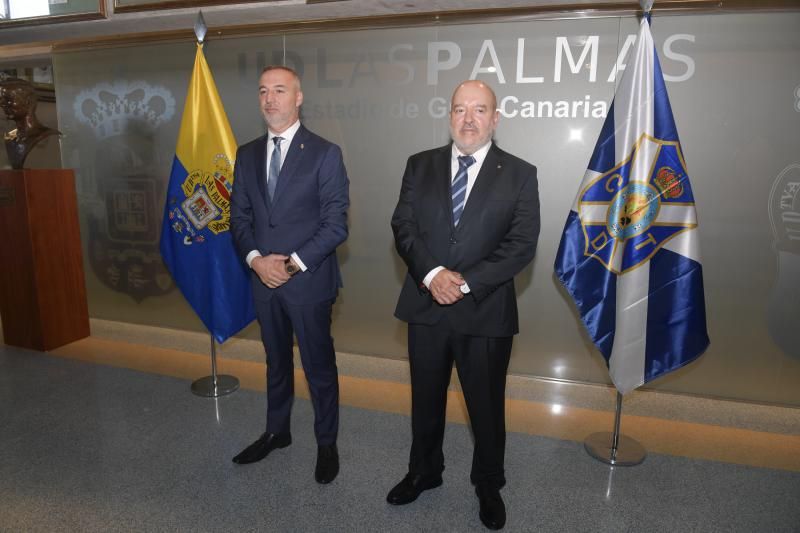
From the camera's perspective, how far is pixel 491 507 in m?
2.13

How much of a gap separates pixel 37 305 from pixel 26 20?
7.28 ft

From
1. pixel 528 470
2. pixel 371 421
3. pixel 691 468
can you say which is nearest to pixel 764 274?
pixel 691 468

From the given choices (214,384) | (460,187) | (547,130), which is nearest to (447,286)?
(460,187)

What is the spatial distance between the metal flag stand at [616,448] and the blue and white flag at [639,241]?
0.28 m

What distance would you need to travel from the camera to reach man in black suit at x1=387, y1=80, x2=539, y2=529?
6.69 feet

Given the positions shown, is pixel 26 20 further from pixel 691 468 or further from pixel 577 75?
pixel 691 468

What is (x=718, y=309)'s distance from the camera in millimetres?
3324

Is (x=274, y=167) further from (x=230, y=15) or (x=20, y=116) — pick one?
(x=20, y=116)

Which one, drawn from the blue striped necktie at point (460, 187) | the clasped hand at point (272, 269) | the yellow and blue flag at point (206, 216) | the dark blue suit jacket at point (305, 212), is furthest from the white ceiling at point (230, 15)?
the clasped hand at point (272, 269)

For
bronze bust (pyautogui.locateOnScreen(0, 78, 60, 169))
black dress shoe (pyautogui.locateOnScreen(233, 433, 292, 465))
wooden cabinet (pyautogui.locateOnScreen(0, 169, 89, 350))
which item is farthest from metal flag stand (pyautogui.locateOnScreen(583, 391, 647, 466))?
bronze bust (pyautogui.locateOnScreen(0, 78, 60, 169))

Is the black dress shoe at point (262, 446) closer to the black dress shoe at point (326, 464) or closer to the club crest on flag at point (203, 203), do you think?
the black dress shoe at point (326, 464)

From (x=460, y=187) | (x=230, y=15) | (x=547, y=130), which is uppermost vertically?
(x=230, y=15)

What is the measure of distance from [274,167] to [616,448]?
2.12 meters

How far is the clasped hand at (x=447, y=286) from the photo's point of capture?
2.00 m
